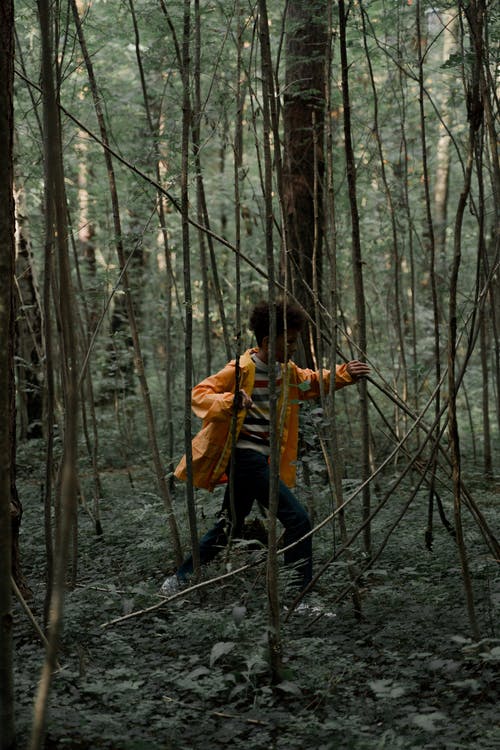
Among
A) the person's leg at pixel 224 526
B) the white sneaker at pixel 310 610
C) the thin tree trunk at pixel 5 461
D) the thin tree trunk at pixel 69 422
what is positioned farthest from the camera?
the person's leg at pixel 224 526

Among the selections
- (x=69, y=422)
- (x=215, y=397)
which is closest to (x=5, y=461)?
(x=69, y=422)

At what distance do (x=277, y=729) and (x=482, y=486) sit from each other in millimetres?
4713

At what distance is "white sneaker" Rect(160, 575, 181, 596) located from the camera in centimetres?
400

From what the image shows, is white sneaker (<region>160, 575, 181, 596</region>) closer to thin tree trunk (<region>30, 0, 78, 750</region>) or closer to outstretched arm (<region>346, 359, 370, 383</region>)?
outstretched arm (<region>346, 359, 370, 383</region>)

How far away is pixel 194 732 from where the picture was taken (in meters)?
2.55

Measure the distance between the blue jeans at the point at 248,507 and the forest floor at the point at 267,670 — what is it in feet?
0.50

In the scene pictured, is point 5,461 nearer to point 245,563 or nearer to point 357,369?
point 357,369

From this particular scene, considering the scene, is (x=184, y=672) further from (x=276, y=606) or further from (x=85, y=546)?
(x=85, y=546)

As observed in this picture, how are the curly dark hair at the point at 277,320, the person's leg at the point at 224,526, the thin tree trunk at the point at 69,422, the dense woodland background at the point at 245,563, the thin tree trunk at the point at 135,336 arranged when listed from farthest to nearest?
the person's leg at the point at 224,526 < the thin tree trunk at the point at 135,336 < the curly dark hair at the point at 277,320 < the dense woodland background at the point at 245,563 < the thin tree trunk at the point at 69,422

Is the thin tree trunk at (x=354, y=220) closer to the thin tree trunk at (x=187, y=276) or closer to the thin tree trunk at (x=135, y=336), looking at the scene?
the thin tree trunk at (x=187, y=276)

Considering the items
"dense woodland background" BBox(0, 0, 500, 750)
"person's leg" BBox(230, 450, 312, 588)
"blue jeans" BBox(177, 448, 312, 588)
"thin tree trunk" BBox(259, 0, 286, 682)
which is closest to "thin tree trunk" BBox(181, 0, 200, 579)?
"dense woodland background" BBox(0, 0, 500, 750)

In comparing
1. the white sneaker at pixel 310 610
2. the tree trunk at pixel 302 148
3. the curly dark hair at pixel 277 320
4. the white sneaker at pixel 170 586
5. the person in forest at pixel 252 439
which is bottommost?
the white sneaker at pixel 310 610

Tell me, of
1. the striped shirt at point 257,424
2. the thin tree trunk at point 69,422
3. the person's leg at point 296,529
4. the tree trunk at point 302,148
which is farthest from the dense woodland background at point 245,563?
the tree trunk at point 302,148

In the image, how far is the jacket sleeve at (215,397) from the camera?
3.81m
